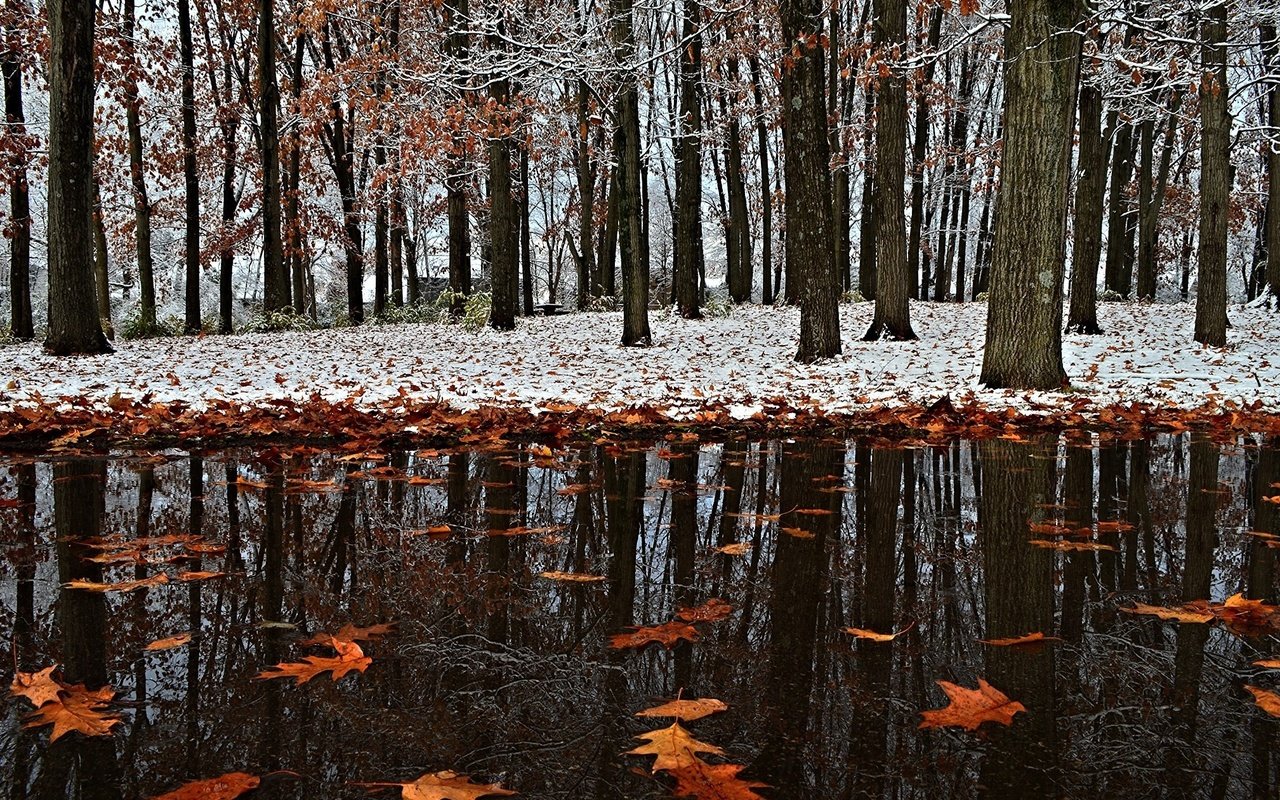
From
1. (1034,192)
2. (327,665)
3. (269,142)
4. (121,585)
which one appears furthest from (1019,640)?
(269,142)

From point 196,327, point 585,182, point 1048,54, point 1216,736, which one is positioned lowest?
point 1216,736

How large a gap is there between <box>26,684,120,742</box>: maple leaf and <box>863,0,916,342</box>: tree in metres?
12.5

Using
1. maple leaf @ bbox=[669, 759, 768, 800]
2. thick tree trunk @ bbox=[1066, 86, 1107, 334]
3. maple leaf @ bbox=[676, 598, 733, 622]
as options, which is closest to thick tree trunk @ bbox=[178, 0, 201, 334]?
thick tree trunk @ bbox=[1066, 86, 1107, 334]

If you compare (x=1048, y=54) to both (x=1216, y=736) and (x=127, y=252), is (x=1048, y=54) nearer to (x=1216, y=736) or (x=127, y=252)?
(x=1216, y=736)

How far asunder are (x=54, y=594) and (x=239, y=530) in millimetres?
758

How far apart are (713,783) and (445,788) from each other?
431 mm

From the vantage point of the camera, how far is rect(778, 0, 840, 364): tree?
34.9 feet

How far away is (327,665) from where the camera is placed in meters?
1.73

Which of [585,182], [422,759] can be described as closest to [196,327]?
[585,182]

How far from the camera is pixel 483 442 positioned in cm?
523

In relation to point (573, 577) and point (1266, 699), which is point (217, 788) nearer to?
point (573, 577)

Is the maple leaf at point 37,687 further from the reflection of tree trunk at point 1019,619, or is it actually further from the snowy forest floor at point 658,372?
the snowy forest floor at point 658,372

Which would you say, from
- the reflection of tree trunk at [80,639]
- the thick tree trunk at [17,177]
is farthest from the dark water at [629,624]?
the thick tree trunk at [17,177]

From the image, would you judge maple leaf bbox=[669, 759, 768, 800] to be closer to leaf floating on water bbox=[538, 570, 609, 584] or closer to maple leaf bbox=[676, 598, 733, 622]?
maple leaf bbox=[676, 598, 733, 622]
